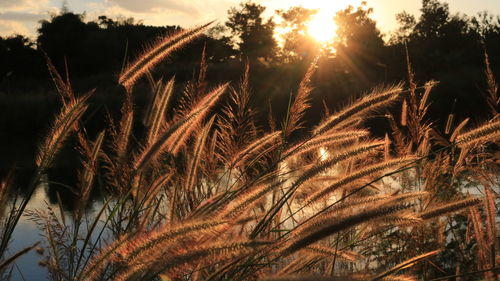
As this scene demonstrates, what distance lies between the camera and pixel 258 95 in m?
21.9

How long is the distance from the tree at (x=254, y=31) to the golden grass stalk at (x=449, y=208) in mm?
35450

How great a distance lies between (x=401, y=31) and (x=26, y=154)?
2990cm

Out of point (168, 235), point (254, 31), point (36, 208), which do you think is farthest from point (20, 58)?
point (168, 235)

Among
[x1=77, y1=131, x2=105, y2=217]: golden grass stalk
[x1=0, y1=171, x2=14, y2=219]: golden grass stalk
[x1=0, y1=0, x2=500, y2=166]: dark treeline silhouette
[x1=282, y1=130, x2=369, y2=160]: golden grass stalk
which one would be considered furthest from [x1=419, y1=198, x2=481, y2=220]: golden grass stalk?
[x1=0, y1=0, x2=500, y2=166]: dark treeline silhouette

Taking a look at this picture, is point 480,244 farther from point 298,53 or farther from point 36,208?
point 298,53

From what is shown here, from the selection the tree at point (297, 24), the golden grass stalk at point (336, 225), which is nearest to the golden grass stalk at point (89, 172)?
the golden grass stalk at point (336, 225)

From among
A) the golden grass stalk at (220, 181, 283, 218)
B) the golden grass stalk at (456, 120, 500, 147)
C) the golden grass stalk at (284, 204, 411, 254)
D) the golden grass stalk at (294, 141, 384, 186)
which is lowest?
the golden grass stalk at (284, 204, 411, 254)

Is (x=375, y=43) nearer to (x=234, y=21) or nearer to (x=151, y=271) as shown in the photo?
(x=234, y=21)

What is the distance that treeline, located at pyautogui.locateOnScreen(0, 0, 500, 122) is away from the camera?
22703 millimetres

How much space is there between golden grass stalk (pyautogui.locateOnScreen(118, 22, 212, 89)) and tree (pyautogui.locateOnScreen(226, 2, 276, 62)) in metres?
34.9

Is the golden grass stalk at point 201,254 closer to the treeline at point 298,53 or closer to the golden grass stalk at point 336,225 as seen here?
the golden grass stalk at point 336,225

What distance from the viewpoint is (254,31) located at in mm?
38031

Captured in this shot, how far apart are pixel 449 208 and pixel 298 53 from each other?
31.2 meters

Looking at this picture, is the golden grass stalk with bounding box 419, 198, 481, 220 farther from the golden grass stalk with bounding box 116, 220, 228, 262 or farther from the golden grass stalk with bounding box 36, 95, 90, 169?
the golden grass stalk with bounding box 36, 95, 90, 169
